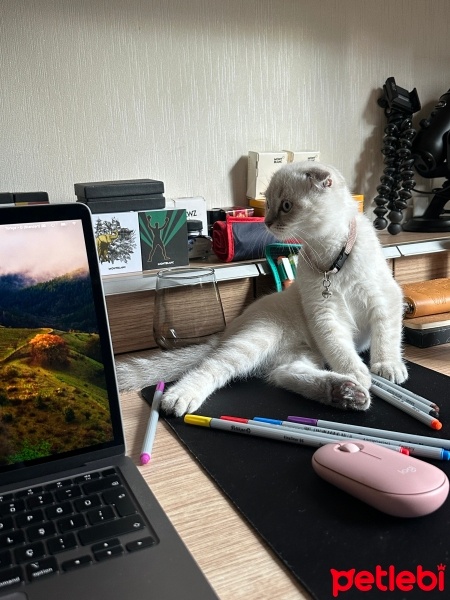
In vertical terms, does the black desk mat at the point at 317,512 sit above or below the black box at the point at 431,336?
above

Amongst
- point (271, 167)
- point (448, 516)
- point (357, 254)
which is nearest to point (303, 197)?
point (357, 254)

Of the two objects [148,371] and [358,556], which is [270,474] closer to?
[358,556]

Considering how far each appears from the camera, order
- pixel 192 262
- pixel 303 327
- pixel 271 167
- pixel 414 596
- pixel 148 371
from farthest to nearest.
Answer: pixel 271 167 < pixel 192 262 < pixel 303 327 < pixel 148 371 < pixel 414 596

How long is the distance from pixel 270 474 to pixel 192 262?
0.61 metres

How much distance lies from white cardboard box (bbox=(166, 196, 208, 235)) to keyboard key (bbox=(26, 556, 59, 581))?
803 millimetres

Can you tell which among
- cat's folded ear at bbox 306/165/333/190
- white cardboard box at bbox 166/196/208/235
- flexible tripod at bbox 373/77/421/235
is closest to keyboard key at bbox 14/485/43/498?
cat's folded ear at bbox 306/165/333/190

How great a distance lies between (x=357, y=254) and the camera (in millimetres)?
878

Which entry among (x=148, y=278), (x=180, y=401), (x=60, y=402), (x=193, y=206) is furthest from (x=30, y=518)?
(x=193, y=206)

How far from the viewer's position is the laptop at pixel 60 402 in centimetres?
46

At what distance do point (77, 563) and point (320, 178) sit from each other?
0.66 metres

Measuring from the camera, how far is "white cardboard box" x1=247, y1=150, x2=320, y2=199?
1238 millimetres

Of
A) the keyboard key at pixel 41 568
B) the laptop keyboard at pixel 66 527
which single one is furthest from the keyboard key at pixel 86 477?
the keyboard key at pixel 41 568

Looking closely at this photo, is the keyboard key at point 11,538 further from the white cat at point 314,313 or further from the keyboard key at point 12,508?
the white cat at point 314,313

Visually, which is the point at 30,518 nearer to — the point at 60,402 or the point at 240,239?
the point at 60,402
